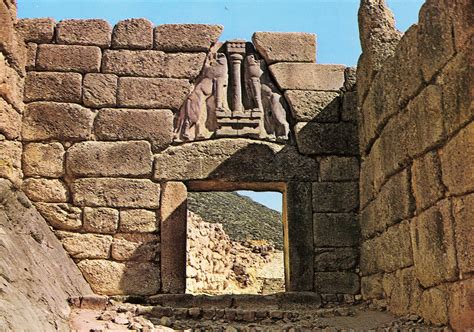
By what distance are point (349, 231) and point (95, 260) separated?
2.92 m

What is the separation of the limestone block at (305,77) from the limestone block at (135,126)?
147 centimetres

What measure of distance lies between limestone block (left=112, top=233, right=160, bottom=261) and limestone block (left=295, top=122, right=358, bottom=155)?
2051 mm

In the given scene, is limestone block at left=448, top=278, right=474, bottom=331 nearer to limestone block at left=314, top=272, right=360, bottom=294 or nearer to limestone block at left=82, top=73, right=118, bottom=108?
limestone block at left=314, top=272, right=360, bottom=294

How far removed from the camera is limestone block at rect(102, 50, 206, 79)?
→ 7.32 m

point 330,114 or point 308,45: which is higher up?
point 308,45

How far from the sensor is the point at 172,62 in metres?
7.38

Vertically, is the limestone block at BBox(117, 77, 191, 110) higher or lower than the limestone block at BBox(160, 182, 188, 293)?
higher

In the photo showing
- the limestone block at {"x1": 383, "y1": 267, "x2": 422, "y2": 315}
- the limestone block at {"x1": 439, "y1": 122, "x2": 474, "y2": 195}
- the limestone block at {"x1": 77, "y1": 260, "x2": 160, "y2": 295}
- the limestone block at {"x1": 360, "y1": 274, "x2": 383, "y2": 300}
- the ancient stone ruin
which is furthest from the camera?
the limestone block at {"x1": 77, "y1": 260, "x2": 160, "y2": 295}

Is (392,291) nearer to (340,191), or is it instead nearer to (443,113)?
(340,191)

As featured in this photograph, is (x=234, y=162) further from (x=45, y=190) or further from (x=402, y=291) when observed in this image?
(x=402, y=291)

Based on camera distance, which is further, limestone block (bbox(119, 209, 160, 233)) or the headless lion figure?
the headless lion figure

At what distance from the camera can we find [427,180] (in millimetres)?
4867

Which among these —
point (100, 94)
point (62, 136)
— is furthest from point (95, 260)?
point (100, 94)

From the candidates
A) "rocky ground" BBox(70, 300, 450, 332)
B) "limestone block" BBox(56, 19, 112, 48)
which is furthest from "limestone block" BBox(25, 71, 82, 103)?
"rocky ground" BBox(70, 300, 450, 332)
